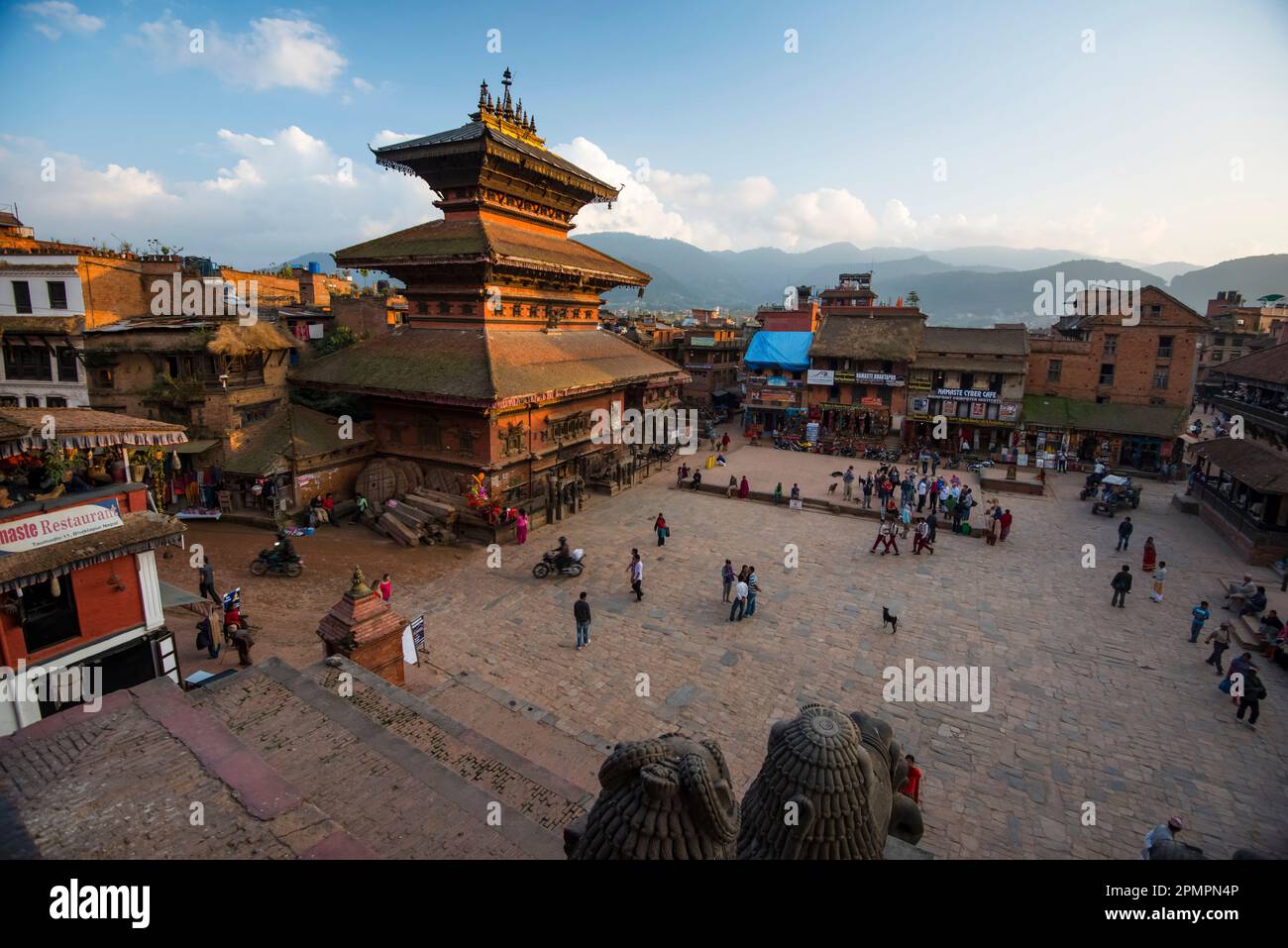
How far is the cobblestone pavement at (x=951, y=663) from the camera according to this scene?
10.1 meters

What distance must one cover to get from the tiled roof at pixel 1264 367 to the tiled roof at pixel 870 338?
15.9 metres

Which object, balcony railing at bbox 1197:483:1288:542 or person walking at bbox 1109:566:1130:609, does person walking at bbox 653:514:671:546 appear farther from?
balcony railing at bbox 1197:483:1288:542

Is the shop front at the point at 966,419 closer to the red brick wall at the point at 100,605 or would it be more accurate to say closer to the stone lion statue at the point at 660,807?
the stone lion statue at the point at 660,807

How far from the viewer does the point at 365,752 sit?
7891 millimetres

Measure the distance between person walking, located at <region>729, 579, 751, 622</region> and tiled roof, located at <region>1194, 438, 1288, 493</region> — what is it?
18880 mm

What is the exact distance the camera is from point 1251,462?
2289 cm

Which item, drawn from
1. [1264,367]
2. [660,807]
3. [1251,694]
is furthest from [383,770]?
[1264,367]

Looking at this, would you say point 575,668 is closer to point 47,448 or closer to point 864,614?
point 864,614

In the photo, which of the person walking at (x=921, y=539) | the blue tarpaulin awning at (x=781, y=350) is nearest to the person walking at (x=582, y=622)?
the person walking at (x=921, y=539)

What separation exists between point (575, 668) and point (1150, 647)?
1435 cm

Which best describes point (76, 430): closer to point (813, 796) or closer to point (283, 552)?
point (283, 552)

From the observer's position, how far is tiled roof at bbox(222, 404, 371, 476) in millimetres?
21344

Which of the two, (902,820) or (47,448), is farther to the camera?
(47,448)
